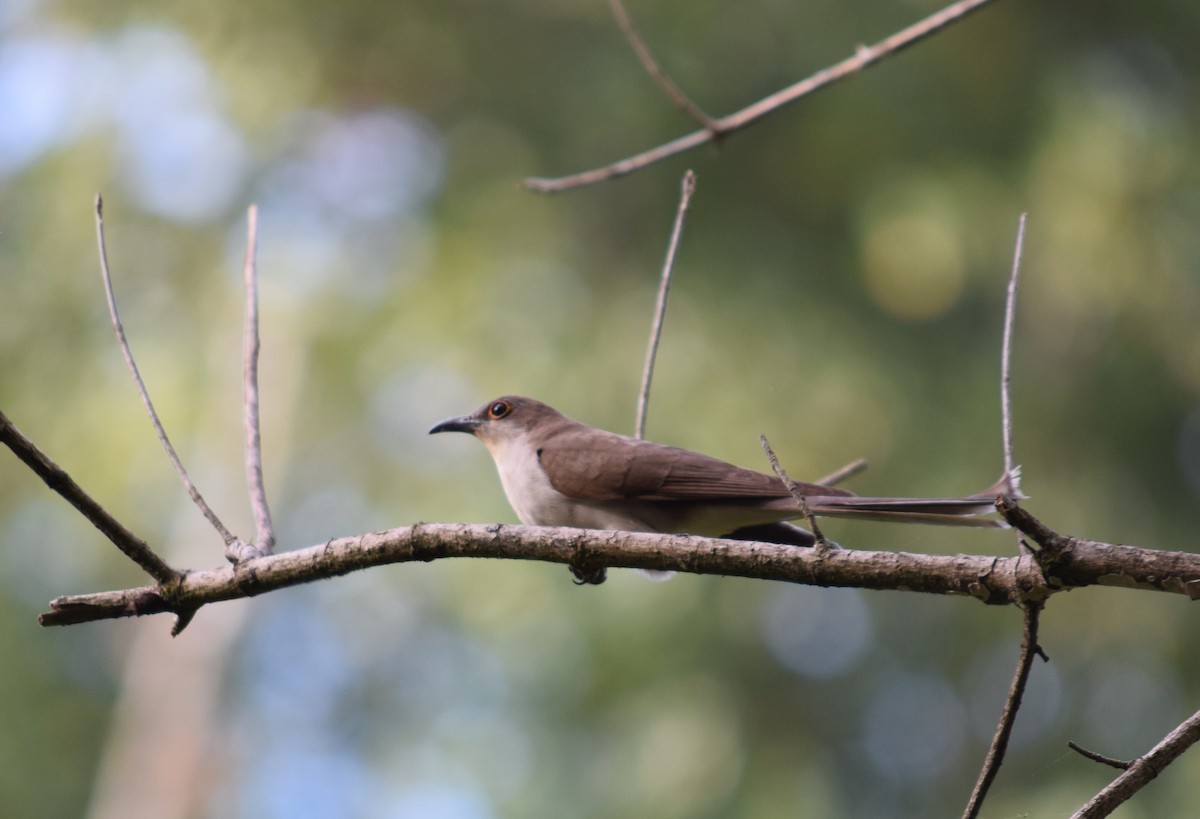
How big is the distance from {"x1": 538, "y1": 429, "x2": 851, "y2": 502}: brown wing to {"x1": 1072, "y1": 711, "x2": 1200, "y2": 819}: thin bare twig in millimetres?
2232

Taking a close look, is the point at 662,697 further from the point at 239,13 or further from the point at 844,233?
the point at 239,13

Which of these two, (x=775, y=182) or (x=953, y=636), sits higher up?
(x=775, y=182)

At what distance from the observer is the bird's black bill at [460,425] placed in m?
5.76

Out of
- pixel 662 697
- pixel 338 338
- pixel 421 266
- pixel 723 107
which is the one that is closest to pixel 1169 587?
pixel 662 697

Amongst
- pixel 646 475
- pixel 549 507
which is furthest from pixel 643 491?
pixel 549 507

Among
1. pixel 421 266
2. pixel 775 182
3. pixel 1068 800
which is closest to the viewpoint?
pixel 1068 800

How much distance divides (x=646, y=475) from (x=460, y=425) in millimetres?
1526

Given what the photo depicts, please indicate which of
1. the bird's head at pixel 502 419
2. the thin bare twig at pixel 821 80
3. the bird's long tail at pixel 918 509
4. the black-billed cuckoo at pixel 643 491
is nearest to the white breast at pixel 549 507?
the black-billed cuckoo at pixel 643 491

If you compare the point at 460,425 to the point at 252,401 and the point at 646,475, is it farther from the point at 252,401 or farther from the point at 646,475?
the point at 252,401

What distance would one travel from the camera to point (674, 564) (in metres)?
2.56

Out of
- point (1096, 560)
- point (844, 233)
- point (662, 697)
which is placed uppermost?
point (844, 233)

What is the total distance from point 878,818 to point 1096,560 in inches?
284

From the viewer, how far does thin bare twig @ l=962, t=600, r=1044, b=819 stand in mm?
2193

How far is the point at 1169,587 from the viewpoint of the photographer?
6.59ft
